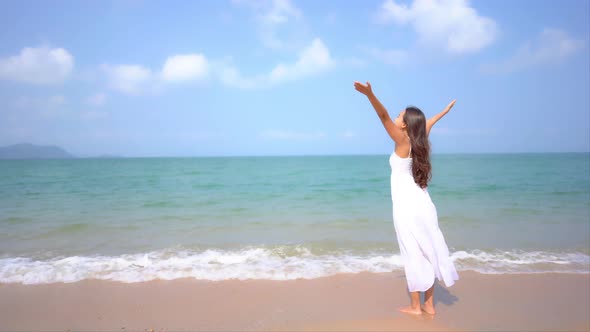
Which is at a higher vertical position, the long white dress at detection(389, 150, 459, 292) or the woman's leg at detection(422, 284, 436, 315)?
the long white dress at detection(389, 150, 459, 292)

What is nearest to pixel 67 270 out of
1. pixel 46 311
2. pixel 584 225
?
pixel 46 311

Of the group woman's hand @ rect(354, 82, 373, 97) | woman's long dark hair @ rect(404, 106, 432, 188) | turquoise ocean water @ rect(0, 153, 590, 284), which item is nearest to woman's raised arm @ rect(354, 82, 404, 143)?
woman's hand @ rect(354, 82, 373, 97)

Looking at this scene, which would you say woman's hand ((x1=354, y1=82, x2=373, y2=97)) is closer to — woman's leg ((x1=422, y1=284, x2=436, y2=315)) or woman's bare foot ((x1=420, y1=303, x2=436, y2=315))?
woman's leg ((x1=422, y1=284, x2=436, y2=315))

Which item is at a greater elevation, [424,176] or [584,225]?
[424,176]

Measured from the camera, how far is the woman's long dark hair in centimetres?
319

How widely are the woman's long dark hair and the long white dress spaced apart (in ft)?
0.32

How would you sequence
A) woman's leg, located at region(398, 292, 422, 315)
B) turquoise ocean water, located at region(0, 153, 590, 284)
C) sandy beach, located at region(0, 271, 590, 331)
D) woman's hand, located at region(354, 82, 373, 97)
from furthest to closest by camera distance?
turquoise ocean water, located at region(0, 153, 590, 284), woman's leg, located at region(398, 292, 422, 315), sandy beach, located at region(0, 271, 590, 331), woman's hand, located at region(354, 82, 373, 97)

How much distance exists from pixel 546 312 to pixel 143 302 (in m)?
4.91

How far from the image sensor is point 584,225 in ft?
29.3

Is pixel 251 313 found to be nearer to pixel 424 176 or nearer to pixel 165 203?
pixel 424 176

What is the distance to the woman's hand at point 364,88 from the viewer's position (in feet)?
9.03

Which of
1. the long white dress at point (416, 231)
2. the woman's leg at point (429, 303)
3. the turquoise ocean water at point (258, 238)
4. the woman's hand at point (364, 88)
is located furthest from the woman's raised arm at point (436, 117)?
the turquoise ocean water at point (258, 238)

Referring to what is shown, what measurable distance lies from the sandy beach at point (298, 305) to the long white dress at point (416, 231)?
22.2 inches

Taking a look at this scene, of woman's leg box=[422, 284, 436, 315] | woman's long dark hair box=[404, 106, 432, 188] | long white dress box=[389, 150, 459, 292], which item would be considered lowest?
woman's leg box=[422, 284, 436, 315]
